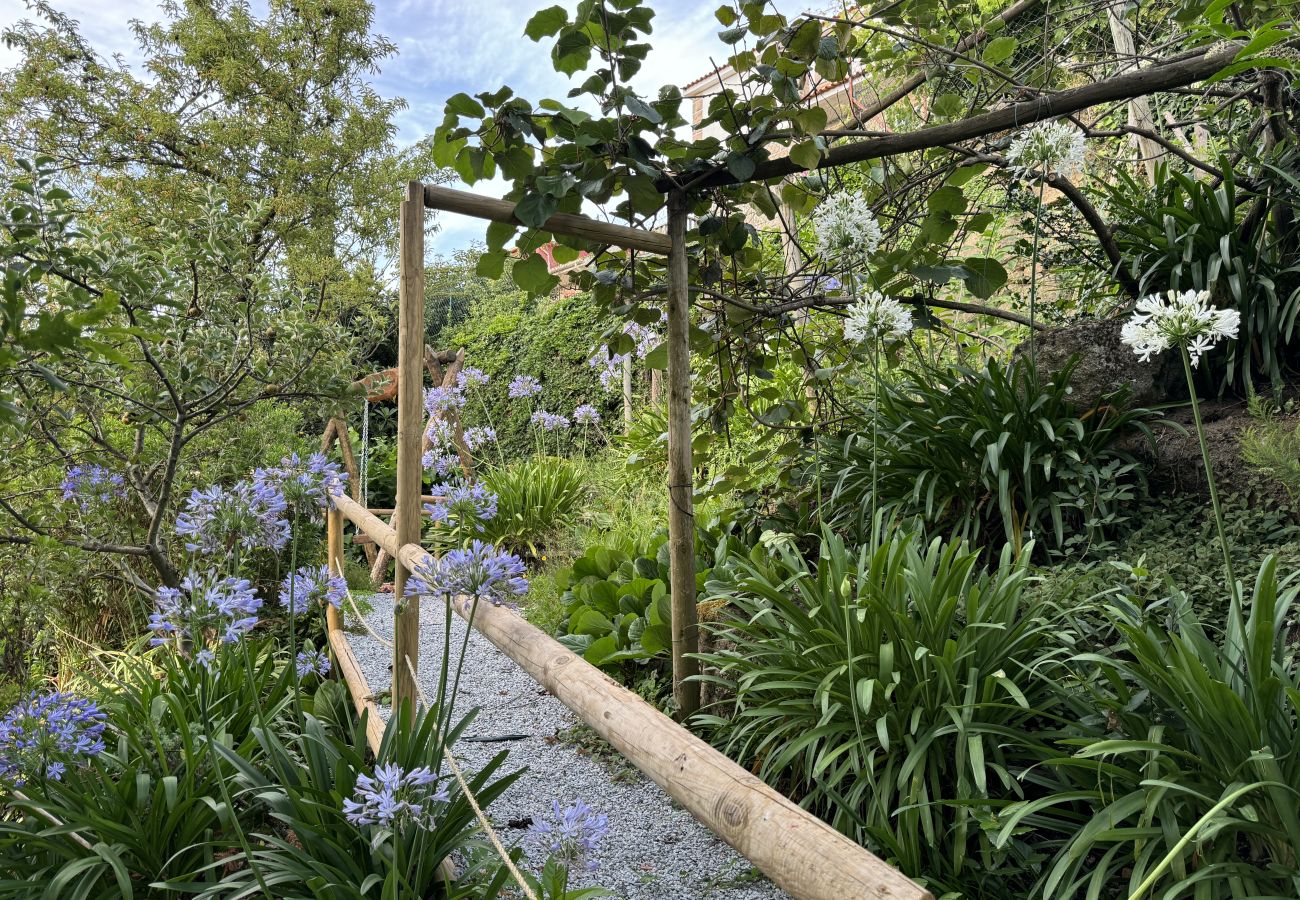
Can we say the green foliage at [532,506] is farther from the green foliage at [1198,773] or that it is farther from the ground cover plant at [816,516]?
the green foliage at [1198,773]

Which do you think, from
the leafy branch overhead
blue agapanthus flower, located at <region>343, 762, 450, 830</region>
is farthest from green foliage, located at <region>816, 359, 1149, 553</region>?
blue agapanthus flower, located at <region>343, 762, 450, 830</region>

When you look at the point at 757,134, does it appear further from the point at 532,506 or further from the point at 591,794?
the point at 532,506

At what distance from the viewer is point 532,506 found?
6.05 metres

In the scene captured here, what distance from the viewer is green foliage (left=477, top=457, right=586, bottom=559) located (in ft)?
19.6

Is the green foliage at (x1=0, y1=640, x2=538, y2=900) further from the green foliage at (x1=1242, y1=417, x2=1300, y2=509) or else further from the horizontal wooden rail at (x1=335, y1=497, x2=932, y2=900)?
the green foliage at (x1=1242, y1=417, x2=1300, y2=509)

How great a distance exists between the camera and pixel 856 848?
1.17m

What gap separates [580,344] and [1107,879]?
7839 millimetres

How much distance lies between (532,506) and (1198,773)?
4.84 meters

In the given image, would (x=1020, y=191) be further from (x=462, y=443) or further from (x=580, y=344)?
(x=580, y=344)

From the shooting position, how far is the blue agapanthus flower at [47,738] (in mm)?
1871

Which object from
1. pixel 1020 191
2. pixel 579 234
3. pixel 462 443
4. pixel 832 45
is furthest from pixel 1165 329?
pixel 462 443

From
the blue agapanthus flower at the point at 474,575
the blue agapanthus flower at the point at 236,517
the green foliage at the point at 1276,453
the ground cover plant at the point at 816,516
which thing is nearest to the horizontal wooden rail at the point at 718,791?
the blue agapanthus flower at the point at 474,575

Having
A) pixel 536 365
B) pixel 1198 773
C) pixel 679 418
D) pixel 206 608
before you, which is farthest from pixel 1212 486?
pixel 536 365

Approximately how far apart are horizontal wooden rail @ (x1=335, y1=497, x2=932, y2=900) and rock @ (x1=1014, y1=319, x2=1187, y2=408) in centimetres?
205
